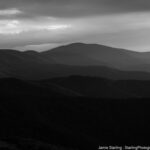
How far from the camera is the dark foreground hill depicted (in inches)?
1731

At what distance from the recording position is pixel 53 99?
189 feet

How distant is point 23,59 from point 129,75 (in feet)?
168

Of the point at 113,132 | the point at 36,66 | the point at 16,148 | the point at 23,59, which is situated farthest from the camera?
the point at 23,59

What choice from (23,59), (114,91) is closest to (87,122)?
(114,91)

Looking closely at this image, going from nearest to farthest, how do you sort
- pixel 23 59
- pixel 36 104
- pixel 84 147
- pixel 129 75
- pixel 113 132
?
pixel 84 147 < pixel 113 132 < pixel 36 104 < pixel 129 75 < pixel 23 59

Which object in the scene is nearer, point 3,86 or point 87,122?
point 87,122

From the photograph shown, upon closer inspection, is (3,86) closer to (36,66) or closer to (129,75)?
(129,75)

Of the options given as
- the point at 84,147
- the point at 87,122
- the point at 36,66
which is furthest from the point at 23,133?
the point at 36,66

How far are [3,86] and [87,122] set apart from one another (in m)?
24.2

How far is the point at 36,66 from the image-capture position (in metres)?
147

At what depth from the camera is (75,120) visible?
51438 millimetres

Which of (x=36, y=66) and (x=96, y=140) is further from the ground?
(x=36, y=66)

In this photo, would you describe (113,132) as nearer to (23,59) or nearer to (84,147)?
(84,147)

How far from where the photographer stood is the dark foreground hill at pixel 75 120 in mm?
43969
